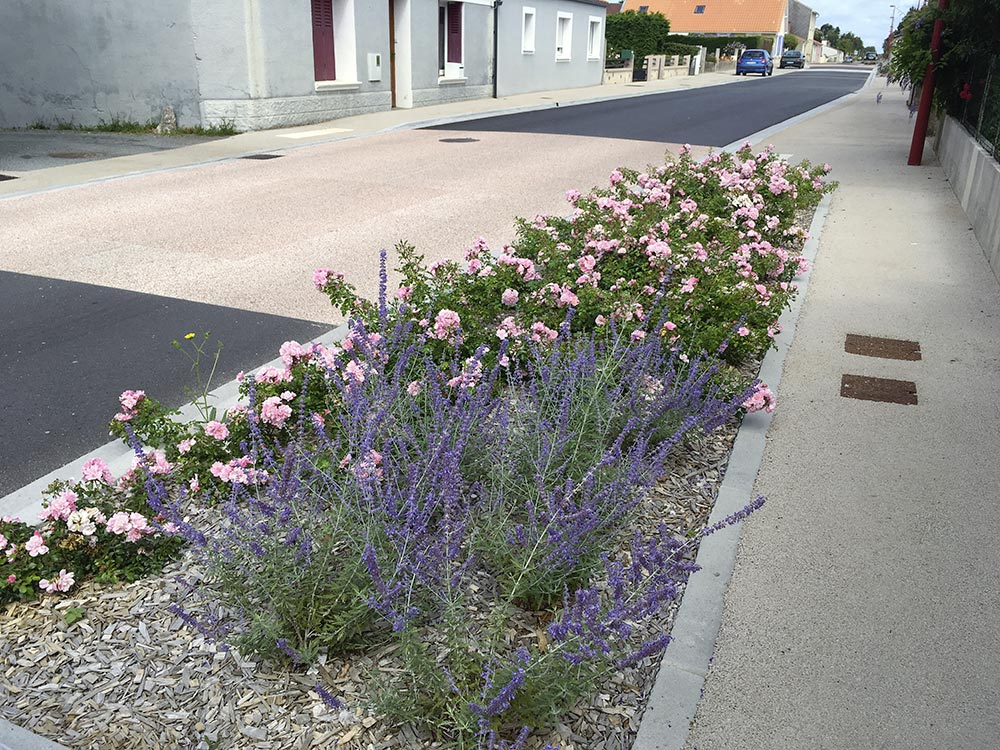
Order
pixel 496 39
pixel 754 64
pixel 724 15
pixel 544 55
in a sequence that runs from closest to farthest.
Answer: pixel 496 39 → pixel 544 55 → pixel 754 64 → pixel 724 15

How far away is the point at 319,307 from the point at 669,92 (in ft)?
100

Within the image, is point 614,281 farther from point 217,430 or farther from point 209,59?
point 209,59

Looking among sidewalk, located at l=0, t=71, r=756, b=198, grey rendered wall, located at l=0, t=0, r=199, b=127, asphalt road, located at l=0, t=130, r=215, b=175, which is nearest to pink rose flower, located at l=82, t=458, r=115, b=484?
sidewalk, located at l=0, t=71, r=756, b=198

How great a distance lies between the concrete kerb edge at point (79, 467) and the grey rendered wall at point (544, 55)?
25005mm

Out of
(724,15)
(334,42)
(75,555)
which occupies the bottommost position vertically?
(75,555)

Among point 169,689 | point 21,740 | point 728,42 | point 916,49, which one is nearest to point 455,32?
point 916,49

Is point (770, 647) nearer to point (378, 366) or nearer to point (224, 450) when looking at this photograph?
point (378, 366)

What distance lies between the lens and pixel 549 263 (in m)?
5.73

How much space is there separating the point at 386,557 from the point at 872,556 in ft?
6.47

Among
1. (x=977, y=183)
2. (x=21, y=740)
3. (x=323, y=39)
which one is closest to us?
(x=21, y=740)

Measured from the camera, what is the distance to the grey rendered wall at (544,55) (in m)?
27.8

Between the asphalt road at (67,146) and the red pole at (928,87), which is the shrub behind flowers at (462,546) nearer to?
the red pole at (928,87)

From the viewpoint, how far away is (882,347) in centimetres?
567

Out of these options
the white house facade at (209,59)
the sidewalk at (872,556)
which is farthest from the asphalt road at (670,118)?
the sidewalk at (872,556)
